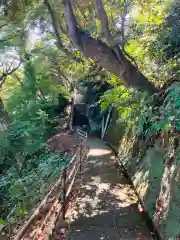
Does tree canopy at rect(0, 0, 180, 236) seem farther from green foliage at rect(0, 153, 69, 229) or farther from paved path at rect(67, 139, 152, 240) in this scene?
paved path at rect(67, 139, 152, 240)

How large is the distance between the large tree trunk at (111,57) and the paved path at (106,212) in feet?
7.32

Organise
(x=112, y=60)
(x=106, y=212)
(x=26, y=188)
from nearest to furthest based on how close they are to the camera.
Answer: (x=106, y=212), (x=112, y=60), (x=26, y=188)

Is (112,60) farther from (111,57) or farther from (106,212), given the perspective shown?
(106,212)

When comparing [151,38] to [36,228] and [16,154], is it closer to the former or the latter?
[36,228]

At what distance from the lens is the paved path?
3570 millimetres

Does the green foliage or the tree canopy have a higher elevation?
the tree canopy

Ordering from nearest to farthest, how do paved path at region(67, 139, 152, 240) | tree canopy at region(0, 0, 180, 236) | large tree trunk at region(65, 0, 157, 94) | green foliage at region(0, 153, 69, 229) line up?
paved path at region(67, 139, 152, 240)
tree canopy at region(0, 0, 180, 236)
large tree trunk at region(65, 0, 157, 94)
green foliage at region(0, 153, 69, 229)

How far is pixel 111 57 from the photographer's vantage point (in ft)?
16.8

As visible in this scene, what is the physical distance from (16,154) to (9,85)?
9794 mm

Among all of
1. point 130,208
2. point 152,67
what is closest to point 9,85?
point 152,67

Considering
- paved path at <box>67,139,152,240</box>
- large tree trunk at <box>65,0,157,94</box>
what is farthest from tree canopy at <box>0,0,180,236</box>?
paved path at <box>67,139,152,240</box>

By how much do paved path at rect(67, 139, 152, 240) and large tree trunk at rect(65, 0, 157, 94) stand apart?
2.23 m

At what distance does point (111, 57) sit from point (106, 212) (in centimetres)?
297

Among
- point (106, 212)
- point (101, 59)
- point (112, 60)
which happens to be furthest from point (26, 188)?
point (112, 60)
